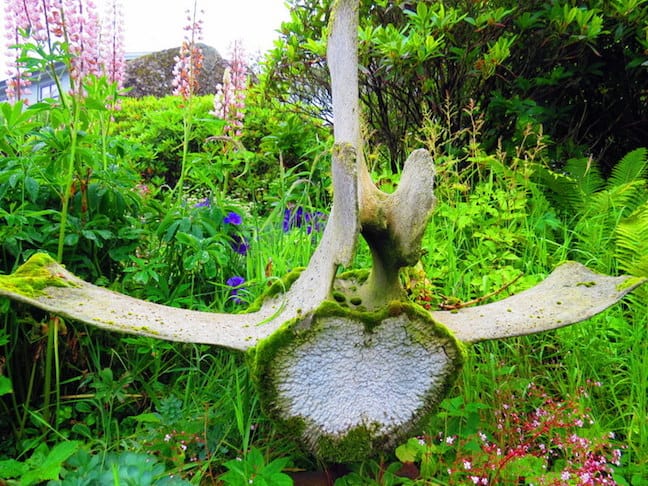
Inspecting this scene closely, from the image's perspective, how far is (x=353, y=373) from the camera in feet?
3.77

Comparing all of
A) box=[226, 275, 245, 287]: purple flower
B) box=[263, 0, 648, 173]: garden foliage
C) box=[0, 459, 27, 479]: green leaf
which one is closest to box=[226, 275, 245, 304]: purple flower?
box=[226, 275, 245, 287]: purple flower

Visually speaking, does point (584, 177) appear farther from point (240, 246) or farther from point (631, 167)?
point (240, 246)

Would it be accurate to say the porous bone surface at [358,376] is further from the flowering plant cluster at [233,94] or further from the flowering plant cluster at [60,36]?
the flowering plant cluster at [233,94]

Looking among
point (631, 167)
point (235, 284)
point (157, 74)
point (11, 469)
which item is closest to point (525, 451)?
point (235, 284)

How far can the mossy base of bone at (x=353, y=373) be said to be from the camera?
1112mm

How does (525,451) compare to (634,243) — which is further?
(634,243)

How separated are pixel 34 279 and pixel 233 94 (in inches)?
66.1

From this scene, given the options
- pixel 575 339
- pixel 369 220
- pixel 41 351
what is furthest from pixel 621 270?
pixel 41 351

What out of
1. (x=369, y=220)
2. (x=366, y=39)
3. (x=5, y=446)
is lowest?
(x=5, y=446)

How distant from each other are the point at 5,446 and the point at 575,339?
2.12m

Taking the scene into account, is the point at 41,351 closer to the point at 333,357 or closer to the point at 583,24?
the point at 333,357

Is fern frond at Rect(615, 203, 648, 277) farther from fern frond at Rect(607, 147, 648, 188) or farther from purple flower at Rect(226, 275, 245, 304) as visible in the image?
purple flower at Rect(226, 275, 245, 304)

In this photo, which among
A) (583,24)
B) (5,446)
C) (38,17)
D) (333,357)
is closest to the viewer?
(333,357)

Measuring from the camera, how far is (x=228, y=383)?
1755 mm
